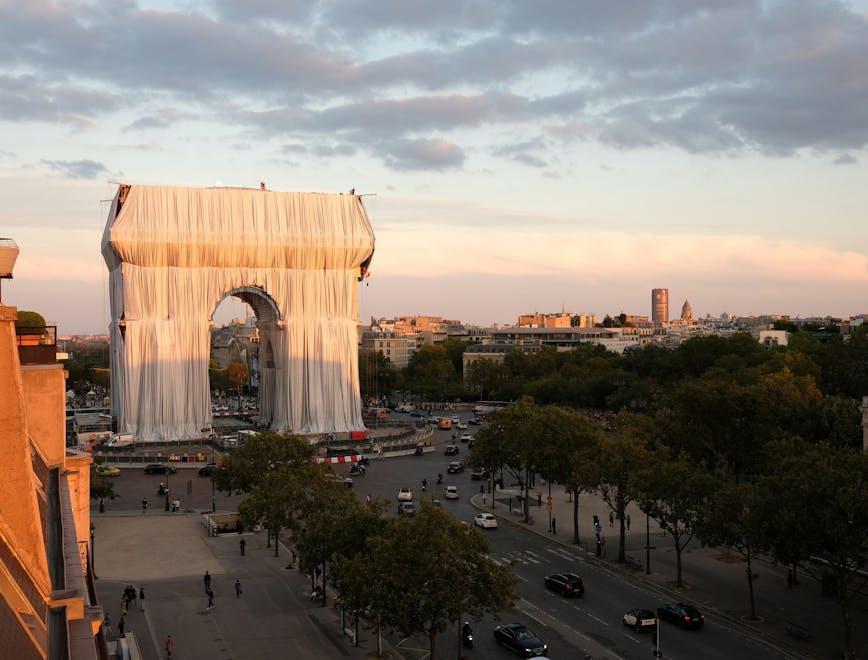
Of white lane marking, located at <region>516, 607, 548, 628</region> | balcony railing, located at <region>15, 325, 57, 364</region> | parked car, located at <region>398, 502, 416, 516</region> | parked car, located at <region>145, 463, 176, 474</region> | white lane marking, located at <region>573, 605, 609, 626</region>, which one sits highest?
balcony railing, located at <region>15, 325, 57, 364</region>

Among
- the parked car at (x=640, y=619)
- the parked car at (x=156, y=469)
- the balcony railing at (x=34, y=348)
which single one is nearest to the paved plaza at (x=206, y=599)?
the parked car at (x=640, y=619)

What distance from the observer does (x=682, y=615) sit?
89.2ft

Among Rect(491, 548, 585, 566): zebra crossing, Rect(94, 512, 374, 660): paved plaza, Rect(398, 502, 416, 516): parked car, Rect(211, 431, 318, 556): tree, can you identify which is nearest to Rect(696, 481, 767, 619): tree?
Rect(491, 548, 585, 566): zebra crossing

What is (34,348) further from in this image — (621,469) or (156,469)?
(156,469)

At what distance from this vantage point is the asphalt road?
25.4 metres

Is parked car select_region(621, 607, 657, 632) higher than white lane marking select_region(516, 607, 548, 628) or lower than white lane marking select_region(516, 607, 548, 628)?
higher

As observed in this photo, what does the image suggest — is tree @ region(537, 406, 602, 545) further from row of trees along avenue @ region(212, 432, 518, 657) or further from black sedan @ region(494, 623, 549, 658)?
black sedan @ region(494, 623, 549, 658)

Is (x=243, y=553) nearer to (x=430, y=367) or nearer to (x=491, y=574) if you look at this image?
(x=491, y=574)

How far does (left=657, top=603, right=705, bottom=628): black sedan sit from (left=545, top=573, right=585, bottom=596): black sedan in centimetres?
318

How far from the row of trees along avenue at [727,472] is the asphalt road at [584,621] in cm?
172

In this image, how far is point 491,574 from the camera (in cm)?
2308

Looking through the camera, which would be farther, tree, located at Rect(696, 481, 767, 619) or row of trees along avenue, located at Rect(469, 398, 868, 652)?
tree, located at Rect(696, 481, 767, 619)

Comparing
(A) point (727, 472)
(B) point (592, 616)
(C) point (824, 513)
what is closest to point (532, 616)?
(B) point (592, 616)

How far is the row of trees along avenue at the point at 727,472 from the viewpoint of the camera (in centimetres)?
2502
